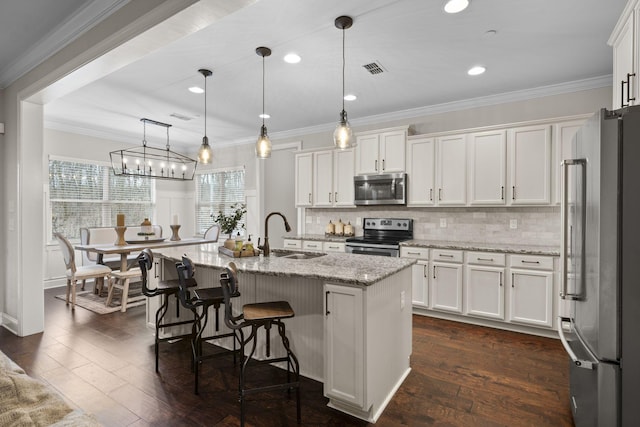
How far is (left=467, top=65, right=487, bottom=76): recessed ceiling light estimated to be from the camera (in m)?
3.40

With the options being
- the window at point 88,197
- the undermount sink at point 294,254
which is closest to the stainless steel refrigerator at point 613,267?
the undermount sink at point 294,254

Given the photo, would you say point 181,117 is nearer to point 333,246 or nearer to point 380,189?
point 333,246

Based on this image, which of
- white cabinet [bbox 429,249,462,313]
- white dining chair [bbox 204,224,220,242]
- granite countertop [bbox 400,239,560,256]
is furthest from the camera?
white dining chair [bbox 204,224,220,242]

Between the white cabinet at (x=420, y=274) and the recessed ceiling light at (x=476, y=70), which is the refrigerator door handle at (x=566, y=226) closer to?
the recessed ceiling light at (x=476, y=70)

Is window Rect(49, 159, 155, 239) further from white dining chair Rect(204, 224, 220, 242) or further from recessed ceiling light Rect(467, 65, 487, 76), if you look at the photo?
recessed ceiling light Rect(467, 65, 487, 76)

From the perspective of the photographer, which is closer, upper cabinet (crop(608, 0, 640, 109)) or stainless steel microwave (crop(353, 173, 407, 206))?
upper cabinet (crop(608, 0, 640, 109))

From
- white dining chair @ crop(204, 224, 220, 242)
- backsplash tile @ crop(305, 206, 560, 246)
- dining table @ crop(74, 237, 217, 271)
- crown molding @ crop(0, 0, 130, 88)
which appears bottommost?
dining table @ crop(74, 237, 217, 271)

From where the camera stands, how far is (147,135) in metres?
6.50

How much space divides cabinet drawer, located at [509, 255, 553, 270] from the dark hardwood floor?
757 millimetres

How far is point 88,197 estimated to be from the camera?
6102 millimetres

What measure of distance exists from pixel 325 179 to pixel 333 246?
1.15 metres

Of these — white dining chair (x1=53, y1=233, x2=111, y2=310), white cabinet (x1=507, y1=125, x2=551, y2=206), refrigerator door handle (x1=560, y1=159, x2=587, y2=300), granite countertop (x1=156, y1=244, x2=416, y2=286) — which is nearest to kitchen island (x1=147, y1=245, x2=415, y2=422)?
granite countertop (x1=156, y1=244, x2=416, y2=286)

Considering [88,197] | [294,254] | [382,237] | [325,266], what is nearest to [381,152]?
[382,237]

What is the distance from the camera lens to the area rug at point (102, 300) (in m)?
4.38
